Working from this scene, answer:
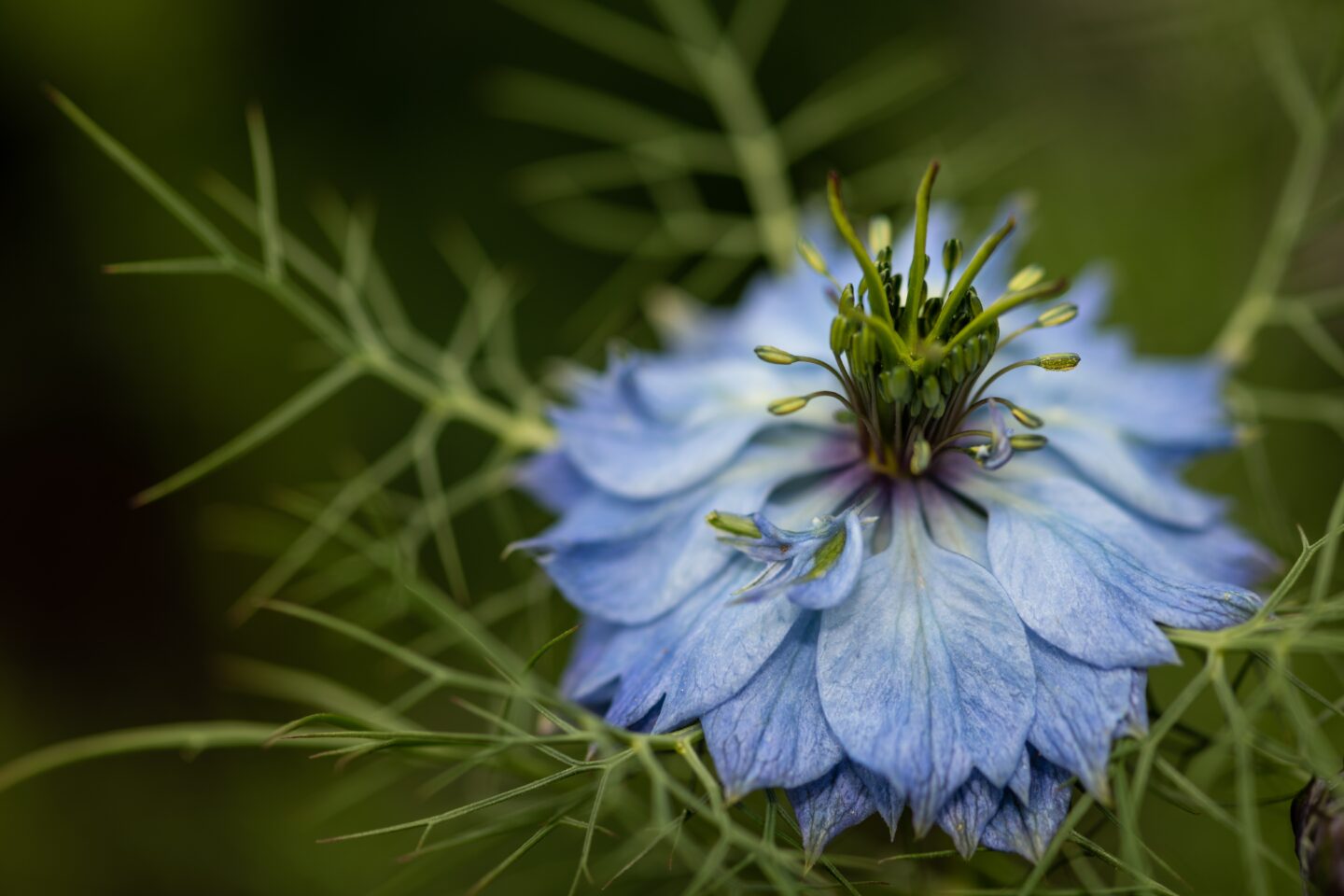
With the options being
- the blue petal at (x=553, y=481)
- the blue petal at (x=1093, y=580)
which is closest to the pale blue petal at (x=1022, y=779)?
the blue petal at (x=1093, y=580)

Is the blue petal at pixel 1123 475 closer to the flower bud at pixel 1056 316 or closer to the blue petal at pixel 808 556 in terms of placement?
the flower bud at pixel 1056 316

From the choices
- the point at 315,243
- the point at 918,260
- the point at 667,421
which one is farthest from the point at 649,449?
the point at 315,243

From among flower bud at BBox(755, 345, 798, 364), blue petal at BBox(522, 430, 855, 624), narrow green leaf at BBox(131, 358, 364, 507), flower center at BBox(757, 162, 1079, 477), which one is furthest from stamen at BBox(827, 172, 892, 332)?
narrow green leaf at BBox(131, 358, 364, 507)

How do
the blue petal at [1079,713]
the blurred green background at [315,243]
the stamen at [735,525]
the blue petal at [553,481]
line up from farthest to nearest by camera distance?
the blurred green background at [315,243] < the blue petal at [553,481] < the stamen at [735,525] < the blue petal at [1079,713]

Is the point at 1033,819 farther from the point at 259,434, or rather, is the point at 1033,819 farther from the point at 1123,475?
the point at 259,434

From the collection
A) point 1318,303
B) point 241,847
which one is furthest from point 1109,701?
point 241,847

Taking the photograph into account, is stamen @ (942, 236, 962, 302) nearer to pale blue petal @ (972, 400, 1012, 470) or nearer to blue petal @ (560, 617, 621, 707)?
pale blue petal @ (972, 400, 1012, 470)
